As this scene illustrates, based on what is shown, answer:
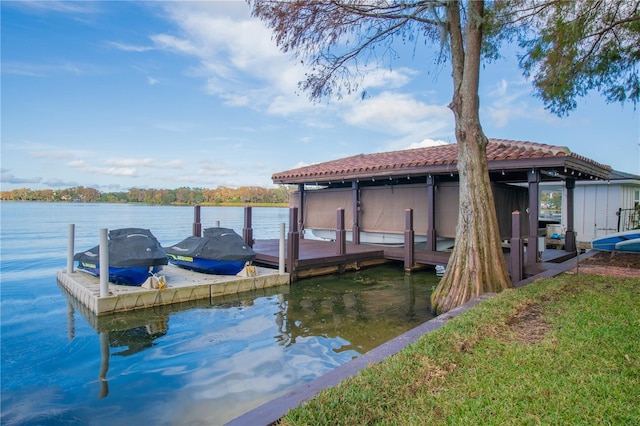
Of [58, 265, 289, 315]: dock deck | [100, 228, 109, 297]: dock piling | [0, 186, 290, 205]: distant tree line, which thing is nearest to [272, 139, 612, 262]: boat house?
[58, 265, 289, 315]: dock deck

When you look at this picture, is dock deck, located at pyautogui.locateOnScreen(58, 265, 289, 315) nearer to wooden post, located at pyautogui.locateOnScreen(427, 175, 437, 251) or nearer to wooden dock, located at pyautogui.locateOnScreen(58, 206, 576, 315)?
wooden dock, located at pyautogui.locateOnScreen(58, 206, 576, 315)

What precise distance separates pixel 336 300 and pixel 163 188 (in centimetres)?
4184

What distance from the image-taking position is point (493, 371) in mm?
2842

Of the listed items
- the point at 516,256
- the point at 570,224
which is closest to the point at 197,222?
the point at 516,256

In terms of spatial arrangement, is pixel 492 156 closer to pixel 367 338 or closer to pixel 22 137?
pixel 367 338

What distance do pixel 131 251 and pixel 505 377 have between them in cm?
658

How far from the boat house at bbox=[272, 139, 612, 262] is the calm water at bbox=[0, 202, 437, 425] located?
114 inches

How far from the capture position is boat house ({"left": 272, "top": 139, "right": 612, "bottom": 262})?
8.47 metres

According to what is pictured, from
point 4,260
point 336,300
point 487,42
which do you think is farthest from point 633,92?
point 4,260

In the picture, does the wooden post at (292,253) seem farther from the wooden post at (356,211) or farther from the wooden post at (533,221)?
the wooden post at (533,221)

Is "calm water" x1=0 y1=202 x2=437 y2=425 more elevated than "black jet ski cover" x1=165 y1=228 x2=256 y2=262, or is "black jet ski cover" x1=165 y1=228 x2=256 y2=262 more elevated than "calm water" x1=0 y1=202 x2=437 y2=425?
"black jet ski cover" x1=165 y1=228 x2=256 y2=262

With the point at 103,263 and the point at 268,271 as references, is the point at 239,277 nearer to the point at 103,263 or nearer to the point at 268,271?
the point at 268,271

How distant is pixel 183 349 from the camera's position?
484 centimetres

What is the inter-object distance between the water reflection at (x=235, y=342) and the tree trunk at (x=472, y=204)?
34.6 inches
